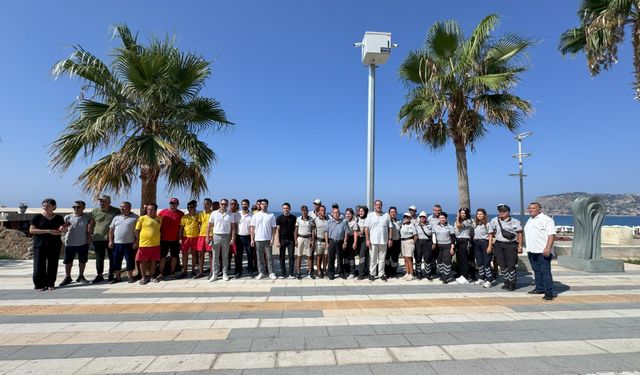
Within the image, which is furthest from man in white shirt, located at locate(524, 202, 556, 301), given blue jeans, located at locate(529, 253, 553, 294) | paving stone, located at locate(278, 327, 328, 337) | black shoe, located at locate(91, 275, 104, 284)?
black shoe, located at locate(91, 275, 104, 284)

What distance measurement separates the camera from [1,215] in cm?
1891

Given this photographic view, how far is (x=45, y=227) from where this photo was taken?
6.64 metres

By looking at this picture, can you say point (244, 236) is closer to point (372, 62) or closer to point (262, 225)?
point (262, 225)

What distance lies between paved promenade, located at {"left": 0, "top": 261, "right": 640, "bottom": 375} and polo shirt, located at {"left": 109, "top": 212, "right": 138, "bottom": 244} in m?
1.03

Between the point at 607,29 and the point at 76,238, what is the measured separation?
14.8 metres

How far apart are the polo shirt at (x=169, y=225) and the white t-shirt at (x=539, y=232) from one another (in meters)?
7.75

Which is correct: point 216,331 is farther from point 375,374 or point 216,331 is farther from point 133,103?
point 133,103

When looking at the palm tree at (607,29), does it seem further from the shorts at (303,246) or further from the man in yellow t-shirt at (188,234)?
the man in yellow t-shirt at (188,234)

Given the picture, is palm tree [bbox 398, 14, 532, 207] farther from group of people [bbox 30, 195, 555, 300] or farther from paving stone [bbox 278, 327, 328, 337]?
paving stone [bbox 278, 327, 328, 337]

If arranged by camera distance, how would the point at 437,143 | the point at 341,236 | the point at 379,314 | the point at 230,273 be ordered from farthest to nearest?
1. the point at 437,143
2. the point at 230,273
3. the point at 341,236
4. the point at 379,314

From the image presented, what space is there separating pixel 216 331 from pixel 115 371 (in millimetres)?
1313

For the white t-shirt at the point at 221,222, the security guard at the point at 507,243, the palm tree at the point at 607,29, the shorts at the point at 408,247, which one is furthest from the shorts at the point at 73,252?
the palm tree at the point at 607,29

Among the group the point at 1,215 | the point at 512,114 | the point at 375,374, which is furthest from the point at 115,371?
the point at 1,215

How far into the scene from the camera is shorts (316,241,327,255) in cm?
820
